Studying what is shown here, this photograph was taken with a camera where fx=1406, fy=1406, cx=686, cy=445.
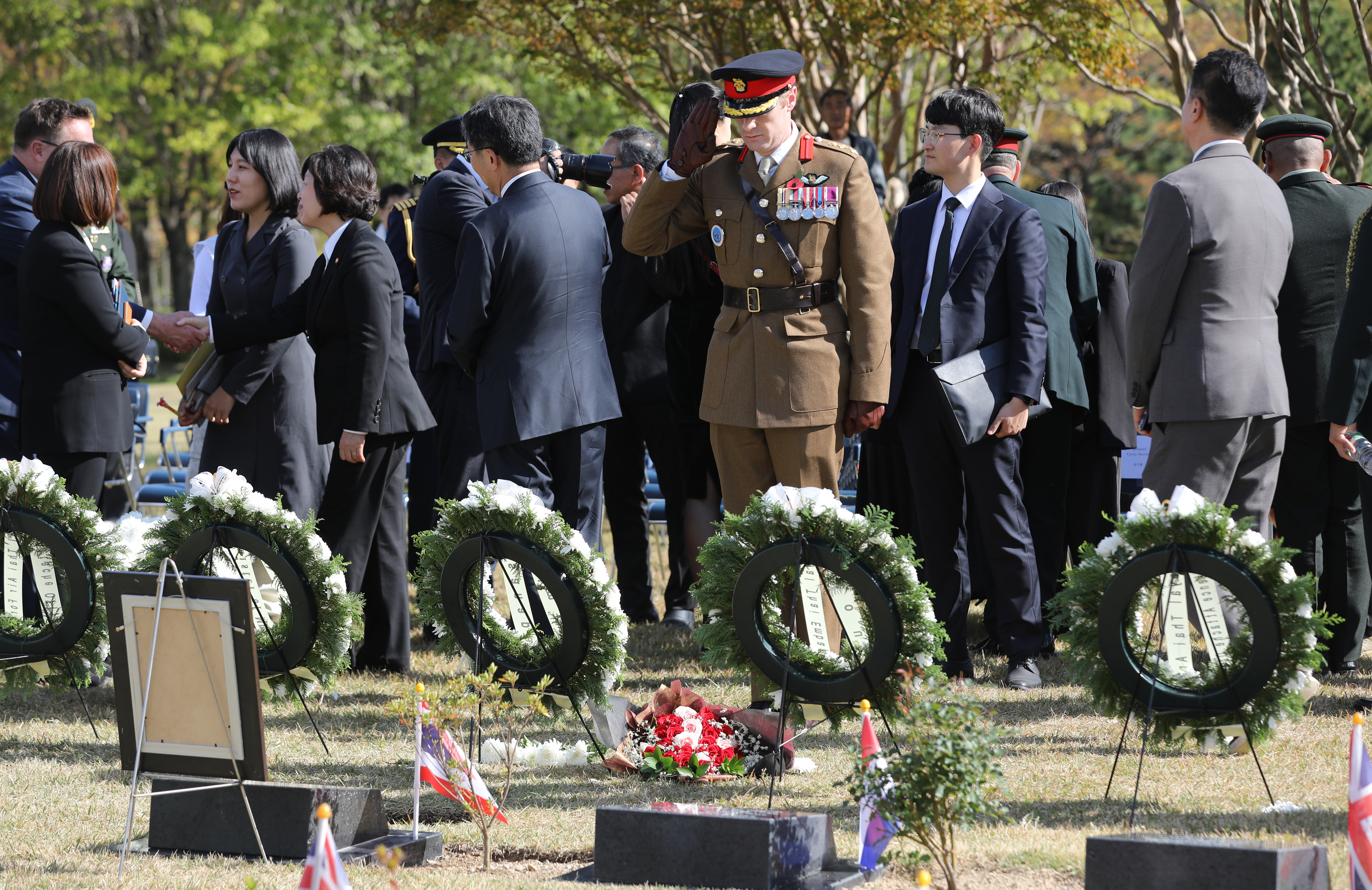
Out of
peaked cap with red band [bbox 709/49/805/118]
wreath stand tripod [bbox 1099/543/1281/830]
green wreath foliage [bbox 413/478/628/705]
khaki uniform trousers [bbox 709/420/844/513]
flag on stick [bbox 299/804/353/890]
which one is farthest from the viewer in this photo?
khaki uniform trousers [bbox 709/420/844/513]

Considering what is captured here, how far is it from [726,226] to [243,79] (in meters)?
23.5

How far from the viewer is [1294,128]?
5.90 metres

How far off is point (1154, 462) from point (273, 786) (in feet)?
10.7

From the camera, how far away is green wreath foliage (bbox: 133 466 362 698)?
4852mm

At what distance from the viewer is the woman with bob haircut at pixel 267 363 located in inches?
238

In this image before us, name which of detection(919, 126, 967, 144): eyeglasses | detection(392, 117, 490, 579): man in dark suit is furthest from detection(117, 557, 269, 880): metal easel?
detection(919, 126, 967, 144): eyeglasses

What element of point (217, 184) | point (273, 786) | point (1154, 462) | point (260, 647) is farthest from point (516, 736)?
point (217, 184)

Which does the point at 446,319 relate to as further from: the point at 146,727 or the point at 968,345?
the point at 146,727

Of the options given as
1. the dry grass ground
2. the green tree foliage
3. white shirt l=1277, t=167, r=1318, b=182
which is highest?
the green tree foliage

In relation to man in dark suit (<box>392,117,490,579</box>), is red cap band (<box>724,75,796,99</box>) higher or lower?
higher

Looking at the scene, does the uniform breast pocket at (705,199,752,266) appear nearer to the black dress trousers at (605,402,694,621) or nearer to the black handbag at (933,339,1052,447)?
the black handbag at (933,339,1052,447)

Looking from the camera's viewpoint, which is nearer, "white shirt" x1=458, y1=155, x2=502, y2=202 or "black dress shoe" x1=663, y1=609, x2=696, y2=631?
"white shirt" x1=458, y1=155, x2=502, y2=202

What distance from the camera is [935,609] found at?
5.95 meters

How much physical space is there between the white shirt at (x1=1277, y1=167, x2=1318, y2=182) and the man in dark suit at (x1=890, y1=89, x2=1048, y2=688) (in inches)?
45.3
